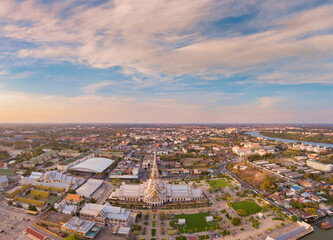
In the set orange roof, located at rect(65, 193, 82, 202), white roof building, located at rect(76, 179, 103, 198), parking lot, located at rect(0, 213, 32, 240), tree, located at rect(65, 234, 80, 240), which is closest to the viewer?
tree, located at rect(65, 234, 80, 240)

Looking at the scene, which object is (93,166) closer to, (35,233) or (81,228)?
(35,233)

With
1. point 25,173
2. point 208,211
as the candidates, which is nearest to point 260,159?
point 208,211

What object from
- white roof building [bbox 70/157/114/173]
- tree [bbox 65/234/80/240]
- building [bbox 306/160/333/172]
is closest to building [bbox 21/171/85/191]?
white roof building [bbox 70/157/114/173]

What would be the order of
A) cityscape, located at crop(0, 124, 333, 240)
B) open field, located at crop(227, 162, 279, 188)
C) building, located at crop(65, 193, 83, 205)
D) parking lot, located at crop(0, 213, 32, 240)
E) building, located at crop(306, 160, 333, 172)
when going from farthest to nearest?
building, located at crop(306, 160, 333, 172) < open field, located at crop(227, 162, 279, 188) < building, located at crop(65, 193, 83, 205) < cityscape, located at crop(0, 124, 333, 240) < parking lot, located at crop(0, 213, 32, 240)

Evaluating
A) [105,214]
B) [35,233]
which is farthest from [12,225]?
[105,214]

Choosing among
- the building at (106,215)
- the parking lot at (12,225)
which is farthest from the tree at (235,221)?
the parking lot at (12,225)

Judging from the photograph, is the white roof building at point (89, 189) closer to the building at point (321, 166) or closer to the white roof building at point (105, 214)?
the white roof building at point (105, 214)

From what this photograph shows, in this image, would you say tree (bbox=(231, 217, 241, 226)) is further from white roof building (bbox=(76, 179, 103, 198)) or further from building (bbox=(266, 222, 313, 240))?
white roof building (bbox=(76, 179, 103, 198))

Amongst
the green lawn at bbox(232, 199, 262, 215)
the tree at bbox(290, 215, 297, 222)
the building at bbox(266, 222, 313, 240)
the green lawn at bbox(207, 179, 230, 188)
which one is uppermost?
the green lawn at bbox(207, 179, 230, 188)
